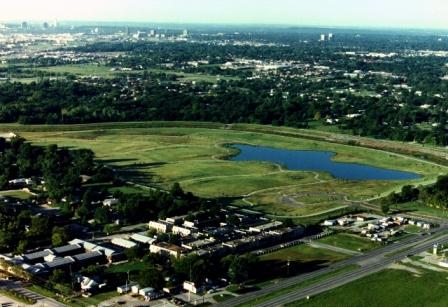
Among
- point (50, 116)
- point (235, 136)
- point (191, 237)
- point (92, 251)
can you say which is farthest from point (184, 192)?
point (50, 116)

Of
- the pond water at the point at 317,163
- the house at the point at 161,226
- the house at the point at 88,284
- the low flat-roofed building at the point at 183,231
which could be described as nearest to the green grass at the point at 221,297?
the house at the point at 88,284

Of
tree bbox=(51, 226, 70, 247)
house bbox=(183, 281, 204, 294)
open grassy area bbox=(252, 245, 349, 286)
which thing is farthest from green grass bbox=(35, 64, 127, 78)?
house bbox=(183, 281, 204, 294)

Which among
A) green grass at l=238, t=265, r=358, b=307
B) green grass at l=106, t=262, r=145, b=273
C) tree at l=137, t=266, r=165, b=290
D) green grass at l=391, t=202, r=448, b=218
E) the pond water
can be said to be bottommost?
the pond water

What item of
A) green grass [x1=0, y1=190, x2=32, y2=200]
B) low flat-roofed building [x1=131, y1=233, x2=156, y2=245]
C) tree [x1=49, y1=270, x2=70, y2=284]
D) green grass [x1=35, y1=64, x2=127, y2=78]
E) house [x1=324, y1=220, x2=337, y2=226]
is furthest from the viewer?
green grass [x1=35, y1=64, x2=127, y2=78]

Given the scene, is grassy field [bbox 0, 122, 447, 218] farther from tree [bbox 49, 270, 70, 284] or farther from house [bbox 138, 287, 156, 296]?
tree [bbox 49, 270, 70, 284]

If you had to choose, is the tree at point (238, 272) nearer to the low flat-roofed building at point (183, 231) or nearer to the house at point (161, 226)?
the low flat-roofed building at point (183, 231)

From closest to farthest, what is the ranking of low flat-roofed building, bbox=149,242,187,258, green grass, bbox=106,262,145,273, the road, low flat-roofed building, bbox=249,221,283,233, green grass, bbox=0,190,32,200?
the road
green grass, bbox=106,262,145,273
low flat-roofed building, bbox=149,242,187,258
low flat-roofed building, bbox=249,221,283,233
green grass, bbox=0,190,32,200
